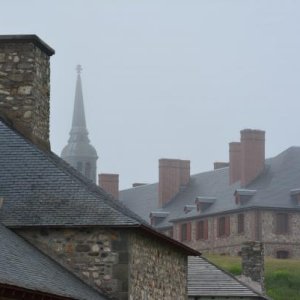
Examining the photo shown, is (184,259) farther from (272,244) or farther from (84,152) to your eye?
(84,152)

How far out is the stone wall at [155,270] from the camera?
2336 cm

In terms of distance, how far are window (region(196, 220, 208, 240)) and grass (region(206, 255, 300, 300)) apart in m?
17.5

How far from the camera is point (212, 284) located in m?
37.3

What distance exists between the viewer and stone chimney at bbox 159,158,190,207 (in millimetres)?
107750

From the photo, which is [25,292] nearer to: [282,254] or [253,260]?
[253,260]

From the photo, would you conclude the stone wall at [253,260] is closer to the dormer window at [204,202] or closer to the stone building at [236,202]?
the stone building at [236,202]

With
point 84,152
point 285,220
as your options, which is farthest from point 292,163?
point 84,152

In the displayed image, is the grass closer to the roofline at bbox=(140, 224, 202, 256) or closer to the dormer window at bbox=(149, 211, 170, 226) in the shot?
the dormer window at bbox=(149, 211, 170, 226)

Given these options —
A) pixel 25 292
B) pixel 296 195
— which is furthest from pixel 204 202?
pixel 25 292

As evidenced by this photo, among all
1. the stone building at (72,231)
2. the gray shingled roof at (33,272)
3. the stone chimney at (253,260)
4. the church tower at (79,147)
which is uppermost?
the church tower at (79,147)

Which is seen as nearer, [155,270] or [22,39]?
[155,270]

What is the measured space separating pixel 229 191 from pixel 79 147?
68303 mm

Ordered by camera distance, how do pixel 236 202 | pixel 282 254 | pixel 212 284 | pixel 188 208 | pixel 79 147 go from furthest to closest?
1. pixel 79 147
2. pixel 188 208
3. pixel 236 202
4. pixel 282 254
5. pixel 212 284

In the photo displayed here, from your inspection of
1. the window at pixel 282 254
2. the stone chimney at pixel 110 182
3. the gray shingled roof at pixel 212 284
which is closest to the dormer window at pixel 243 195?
the window at pixel 282 254
